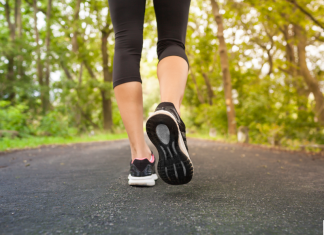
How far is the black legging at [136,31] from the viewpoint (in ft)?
4.90

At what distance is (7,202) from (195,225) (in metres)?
0.89

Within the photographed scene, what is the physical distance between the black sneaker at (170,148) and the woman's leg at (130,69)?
0.92 ft

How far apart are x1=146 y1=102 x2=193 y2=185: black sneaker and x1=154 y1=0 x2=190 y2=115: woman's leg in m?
0.26

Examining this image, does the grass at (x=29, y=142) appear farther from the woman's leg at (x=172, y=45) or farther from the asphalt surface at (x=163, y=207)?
the woman's leg at (x=172, y=45)

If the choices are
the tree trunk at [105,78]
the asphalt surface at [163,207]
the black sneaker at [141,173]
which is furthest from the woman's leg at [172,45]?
the tree trunk at [105,78]

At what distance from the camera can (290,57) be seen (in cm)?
1335

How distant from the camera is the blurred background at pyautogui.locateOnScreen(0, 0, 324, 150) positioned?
7363mm

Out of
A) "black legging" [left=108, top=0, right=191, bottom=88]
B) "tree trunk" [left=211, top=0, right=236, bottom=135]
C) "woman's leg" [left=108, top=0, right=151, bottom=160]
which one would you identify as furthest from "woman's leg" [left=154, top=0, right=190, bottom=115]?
"tree trunk" [left=211, top=0, right=236, bottom=135]

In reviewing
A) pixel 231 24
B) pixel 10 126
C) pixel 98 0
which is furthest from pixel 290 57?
pixel 10 126

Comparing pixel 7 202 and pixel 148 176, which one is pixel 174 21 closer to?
pixel 148 176

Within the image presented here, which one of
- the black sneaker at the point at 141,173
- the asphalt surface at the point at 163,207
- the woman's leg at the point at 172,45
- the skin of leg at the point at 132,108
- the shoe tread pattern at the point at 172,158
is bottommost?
the asphalt surface at the point at 163,207

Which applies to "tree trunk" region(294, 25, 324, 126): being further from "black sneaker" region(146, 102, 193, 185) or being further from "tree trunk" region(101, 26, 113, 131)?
"black sneaker" region(146, 102, 193, 185)

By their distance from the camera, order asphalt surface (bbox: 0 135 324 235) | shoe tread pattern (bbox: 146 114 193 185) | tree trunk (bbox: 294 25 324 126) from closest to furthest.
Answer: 1. asphalt surface (bbox: 0 135 324 235)
2. shoe tread pattern (bbox: 146 114 193 185)
3. tree trunk (bbox: 294 25 324 126)

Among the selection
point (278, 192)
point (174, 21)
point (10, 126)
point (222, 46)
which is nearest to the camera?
point (278, 192)
